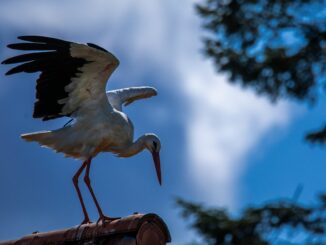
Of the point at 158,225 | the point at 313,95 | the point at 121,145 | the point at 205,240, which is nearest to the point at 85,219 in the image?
the point at 121,145

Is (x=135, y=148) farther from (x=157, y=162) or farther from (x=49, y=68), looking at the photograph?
(x=49, y=68)

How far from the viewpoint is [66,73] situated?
27.0ft

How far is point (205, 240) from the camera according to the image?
10.5 m

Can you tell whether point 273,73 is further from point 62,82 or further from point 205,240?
point 62,82

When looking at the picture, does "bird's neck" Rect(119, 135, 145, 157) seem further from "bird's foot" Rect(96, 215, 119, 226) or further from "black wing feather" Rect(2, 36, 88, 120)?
"bird's foot" Rect(96, 215, 119, 226)

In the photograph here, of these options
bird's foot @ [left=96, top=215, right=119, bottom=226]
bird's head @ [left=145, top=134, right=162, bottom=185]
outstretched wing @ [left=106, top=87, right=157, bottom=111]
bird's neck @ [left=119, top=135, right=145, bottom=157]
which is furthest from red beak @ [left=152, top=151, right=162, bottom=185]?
bird's foot @ [left=96, top=215, right=119, bottom=226]

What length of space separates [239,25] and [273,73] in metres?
0.75

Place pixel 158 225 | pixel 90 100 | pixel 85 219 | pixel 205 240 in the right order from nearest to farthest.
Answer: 1. pixel 158 225
2. pixel 85 219
3. pixel 90 100
4. pixel 205 240

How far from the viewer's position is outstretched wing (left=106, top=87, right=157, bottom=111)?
9000mm

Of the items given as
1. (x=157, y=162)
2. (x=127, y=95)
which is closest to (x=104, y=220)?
(x=157, y=162)

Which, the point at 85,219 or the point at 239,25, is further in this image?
the point at 239,25

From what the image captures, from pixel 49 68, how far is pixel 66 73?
167 millimetres

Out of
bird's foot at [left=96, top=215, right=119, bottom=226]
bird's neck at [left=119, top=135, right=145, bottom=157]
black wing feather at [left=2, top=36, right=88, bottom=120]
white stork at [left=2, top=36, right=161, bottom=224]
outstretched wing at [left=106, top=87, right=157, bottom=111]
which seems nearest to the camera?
bird's foot at [left=96, top=215, right=119, bottom=226]

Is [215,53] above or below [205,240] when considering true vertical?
above
